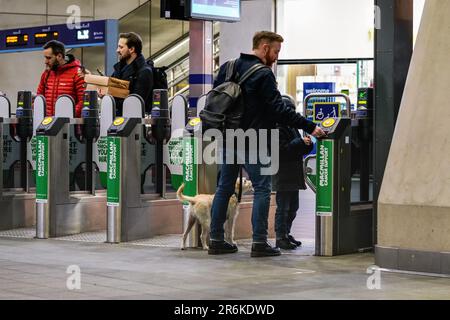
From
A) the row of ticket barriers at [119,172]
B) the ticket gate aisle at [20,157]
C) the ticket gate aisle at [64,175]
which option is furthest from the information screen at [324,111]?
the ticket gate aisle at [20,157]

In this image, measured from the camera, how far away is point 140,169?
1123 centimetres

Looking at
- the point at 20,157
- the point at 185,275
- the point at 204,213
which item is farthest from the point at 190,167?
the point at 20,157

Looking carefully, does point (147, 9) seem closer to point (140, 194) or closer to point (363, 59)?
point (363, 59)

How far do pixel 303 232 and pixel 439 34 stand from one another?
4.25 meters

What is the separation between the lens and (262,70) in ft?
30.4

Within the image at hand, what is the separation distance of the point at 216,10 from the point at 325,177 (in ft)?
17.0

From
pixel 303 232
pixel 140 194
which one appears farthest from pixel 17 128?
pixel 303 232

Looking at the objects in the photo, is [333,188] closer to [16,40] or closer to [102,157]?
[102,157]

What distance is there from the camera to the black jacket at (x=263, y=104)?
30.2 feet

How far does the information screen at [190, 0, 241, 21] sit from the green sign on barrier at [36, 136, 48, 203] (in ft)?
10.9

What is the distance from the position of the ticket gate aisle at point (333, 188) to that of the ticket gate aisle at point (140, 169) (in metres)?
2.25

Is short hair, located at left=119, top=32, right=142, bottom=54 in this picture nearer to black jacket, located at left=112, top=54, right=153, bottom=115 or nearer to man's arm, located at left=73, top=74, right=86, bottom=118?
black jacket, located at left=112, top=54, right=153, bottom=115

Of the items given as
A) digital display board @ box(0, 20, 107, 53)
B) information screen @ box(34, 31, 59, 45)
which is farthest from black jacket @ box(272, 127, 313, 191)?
information screen @ box(34, 31, 59, 45)
